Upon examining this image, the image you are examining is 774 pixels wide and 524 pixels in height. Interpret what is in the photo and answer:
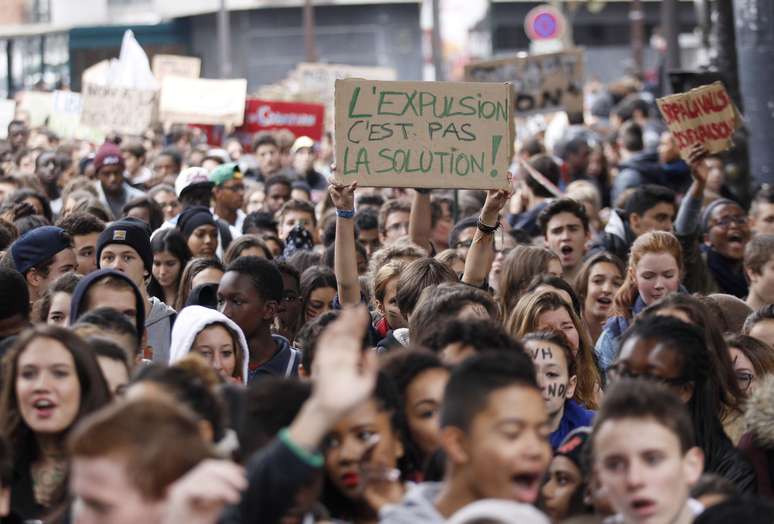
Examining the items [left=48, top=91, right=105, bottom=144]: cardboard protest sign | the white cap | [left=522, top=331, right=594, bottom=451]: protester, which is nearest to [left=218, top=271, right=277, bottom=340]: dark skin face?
[left=522, top=331, right=594, bottom=451]: protester

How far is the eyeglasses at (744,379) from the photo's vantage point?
674 centimetres

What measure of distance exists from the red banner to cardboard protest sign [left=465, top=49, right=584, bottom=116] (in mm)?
4016

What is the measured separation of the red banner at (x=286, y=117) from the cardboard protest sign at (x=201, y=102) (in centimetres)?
24

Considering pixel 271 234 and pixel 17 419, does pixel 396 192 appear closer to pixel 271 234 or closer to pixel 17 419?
pixel 271 234

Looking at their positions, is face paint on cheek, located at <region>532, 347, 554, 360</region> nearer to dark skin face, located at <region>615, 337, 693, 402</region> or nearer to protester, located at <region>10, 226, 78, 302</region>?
dark skin face, located at <region>615, 337, 693, 402</region>

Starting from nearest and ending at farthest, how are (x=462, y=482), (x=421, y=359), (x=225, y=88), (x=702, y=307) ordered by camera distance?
1. (x=462, y=482)
2. (x=421, y=359)
3. (x=702, y=307)
4. (x=225, y=88)

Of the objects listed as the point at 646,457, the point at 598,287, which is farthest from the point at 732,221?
the point at 646,457

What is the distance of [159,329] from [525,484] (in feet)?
13.5

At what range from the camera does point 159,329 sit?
8.09 meters

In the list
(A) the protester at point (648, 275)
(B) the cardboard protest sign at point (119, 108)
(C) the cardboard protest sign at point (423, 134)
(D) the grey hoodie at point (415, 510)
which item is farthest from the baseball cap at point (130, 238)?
(B) the cardboard protest sign at point (119, 108)

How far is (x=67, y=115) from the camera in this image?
22359 mm

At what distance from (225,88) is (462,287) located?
1245cm

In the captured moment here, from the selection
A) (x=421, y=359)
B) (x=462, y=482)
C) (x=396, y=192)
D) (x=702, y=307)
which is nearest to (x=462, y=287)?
(x=702, y=307)

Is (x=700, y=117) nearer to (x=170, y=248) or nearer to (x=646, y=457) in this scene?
(x=170, y=248)
